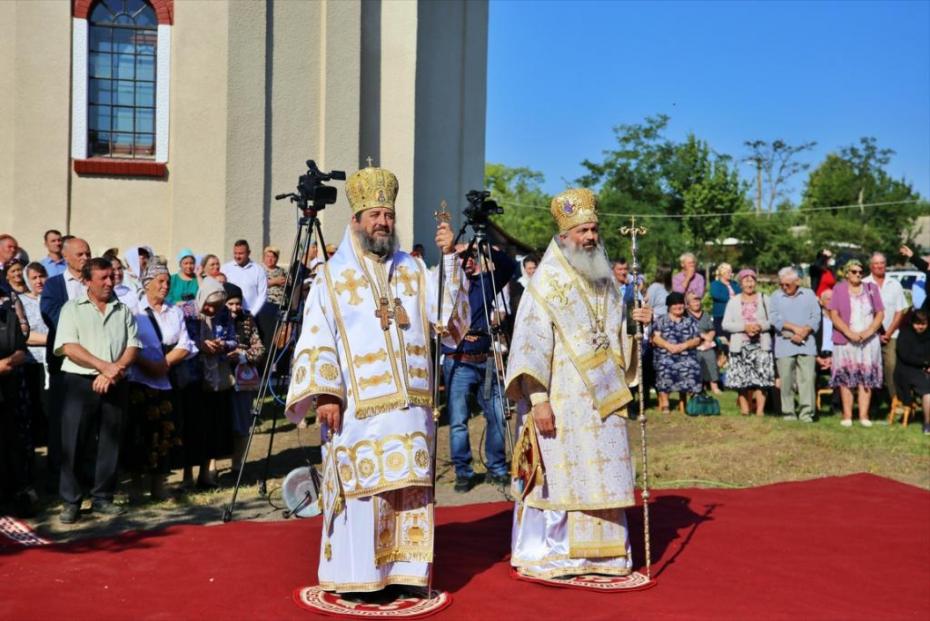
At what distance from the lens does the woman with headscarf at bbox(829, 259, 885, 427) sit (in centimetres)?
1294

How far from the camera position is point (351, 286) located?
6184mm

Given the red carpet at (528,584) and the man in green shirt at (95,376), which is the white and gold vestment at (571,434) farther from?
the man in green shirt at (95,376)

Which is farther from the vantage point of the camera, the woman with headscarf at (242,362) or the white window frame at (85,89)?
the white window frame at (85,89)

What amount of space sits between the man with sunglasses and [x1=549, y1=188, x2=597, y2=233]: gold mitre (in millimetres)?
6948

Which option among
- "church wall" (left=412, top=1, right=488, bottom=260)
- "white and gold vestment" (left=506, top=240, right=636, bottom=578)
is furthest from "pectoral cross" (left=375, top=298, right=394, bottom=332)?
"church wall" (left=412, top=1, right=488, bottom=260)

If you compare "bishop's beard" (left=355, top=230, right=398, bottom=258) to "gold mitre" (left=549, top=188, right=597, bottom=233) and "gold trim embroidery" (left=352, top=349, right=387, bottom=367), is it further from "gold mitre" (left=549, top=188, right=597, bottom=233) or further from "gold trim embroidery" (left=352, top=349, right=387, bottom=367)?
"gold mitre" (left=549, top=188, right=597, bottom=233)

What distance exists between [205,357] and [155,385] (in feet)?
2.43

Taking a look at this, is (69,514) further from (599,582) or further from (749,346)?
(749,346)

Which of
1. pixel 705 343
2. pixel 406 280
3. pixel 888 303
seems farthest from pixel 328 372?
pixel 888 303

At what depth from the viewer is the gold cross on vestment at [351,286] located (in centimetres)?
616

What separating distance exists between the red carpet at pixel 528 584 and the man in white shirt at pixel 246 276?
15.3 feet

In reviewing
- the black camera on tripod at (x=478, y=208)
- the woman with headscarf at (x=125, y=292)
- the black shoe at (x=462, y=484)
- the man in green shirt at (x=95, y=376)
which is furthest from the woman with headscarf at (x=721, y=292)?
the man in green shirt at (x=95, y=376)

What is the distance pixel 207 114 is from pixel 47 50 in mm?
2295

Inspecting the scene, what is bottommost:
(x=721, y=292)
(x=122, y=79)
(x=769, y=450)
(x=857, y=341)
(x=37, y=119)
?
(x=769, y=450)
